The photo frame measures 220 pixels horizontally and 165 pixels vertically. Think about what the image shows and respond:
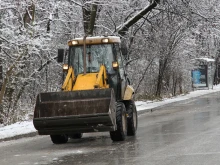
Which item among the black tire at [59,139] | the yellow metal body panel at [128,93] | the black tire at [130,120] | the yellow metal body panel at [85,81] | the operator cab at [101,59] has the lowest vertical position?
the black tire at [59,139]

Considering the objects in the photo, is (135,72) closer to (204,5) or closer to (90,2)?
(204,5)

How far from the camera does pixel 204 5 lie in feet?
Answer: 93.3

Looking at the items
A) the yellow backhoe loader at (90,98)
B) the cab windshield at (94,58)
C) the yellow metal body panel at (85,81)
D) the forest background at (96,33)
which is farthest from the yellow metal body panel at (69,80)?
Answer: the forest background at (96,33)

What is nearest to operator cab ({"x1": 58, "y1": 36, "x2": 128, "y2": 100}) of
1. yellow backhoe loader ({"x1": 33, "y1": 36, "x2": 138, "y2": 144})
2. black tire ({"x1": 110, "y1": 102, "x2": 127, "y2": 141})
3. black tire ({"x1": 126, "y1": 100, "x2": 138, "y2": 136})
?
yellow backhoe loader ({"x1": 33, "y1": 36, "x2": 138, "y2": 144})

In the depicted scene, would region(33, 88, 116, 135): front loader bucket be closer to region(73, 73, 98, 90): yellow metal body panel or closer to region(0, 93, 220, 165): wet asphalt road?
region(0, 93, 220, 165): wet asphalt road

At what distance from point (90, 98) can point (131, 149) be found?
6.10ft

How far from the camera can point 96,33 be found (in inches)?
1055

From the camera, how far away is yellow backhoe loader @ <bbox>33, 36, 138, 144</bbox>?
12078 mm

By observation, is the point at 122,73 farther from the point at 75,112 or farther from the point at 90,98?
the point at 75,112

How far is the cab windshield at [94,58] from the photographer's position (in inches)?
543

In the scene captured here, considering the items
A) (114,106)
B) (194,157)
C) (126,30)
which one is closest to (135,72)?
(126,30)

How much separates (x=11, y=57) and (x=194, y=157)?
9.43m

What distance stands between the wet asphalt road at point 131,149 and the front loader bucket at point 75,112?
19.7 inches

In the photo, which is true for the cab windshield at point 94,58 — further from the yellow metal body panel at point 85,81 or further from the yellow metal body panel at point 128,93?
the yellow metal body panel at point 128,93
